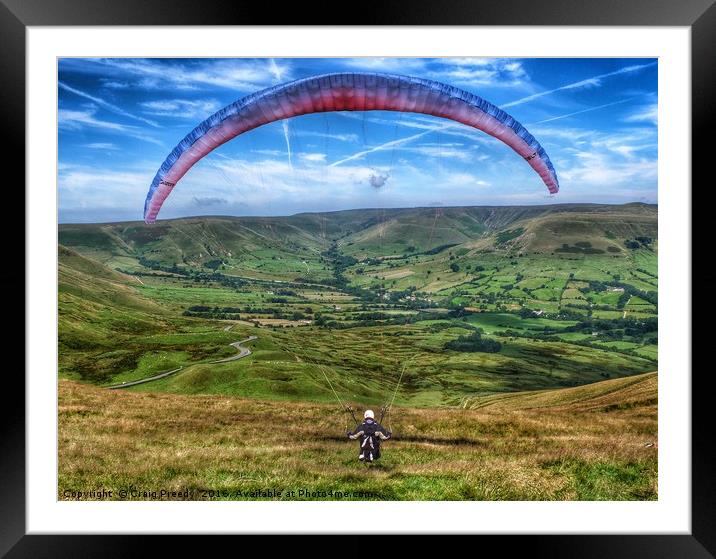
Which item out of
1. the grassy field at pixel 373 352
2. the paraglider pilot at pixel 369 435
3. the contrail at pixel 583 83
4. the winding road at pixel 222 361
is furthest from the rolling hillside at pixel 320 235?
the paraglider pilot at pixel 369 435

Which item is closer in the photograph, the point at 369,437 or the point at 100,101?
the point at 369,437

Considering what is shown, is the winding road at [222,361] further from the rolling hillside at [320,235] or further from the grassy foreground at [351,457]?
the rolling hillside at [320,235]

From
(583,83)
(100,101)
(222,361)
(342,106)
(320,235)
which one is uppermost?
(583,83)

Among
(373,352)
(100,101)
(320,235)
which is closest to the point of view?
(100,101)

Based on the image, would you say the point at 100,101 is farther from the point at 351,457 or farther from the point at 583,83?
the point at 583,83
